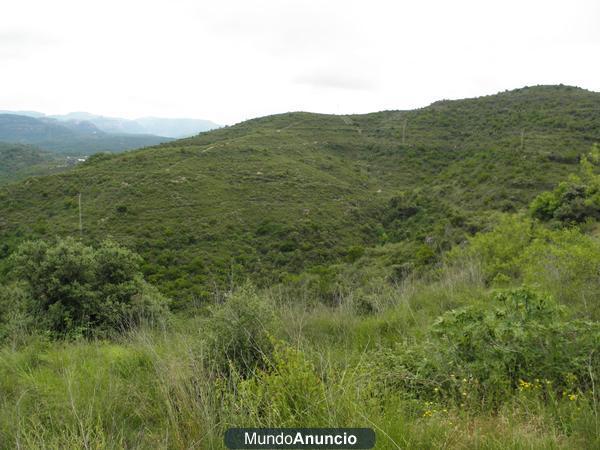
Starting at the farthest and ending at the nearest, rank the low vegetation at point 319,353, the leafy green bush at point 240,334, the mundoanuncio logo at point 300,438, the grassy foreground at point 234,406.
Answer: the leafy green bush at point 240,334, the low vegetation at point 319,353, the grassy foreground at point 234,406, the mundoanuncio logo at point 300,438

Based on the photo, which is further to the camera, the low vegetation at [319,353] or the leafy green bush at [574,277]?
the leafy green bush at [574,277]

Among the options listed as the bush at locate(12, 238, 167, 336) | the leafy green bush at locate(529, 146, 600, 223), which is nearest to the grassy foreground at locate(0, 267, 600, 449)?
the bush at locate(12, 238, 167, 336)

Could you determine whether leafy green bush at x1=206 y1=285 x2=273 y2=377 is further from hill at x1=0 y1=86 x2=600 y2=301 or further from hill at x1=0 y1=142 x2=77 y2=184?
hill at x1=0 y1=142 x2=77 y2=184

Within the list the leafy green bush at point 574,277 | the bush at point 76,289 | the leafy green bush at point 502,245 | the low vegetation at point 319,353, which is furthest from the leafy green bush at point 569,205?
the bush at point 76,289

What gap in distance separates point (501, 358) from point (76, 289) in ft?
27.2

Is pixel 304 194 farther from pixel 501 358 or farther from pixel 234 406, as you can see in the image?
pixel 234 406

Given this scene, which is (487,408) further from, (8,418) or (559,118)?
(559,118)

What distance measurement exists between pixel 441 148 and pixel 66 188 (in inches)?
1701

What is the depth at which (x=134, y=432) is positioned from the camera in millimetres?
2781

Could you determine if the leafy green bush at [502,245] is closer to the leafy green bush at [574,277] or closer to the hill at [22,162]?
the leafy green bush at [574,277]

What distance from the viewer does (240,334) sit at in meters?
3.81

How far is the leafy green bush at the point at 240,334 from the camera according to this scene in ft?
11.9

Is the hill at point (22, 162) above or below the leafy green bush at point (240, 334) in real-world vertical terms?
above

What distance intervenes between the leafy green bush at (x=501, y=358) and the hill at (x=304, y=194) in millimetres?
17084
